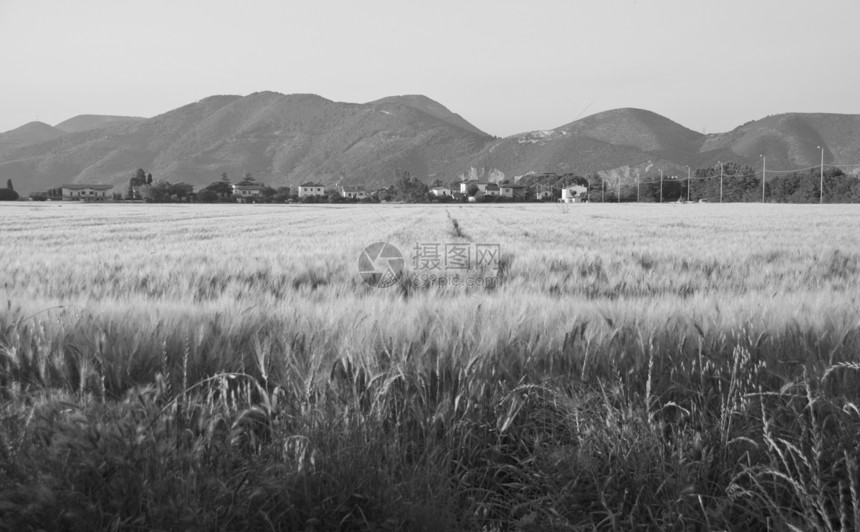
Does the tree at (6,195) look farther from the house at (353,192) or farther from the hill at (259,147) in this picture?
the house at (353,192)

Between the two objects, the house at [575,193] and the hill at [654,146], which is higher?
the hill at [654,146]

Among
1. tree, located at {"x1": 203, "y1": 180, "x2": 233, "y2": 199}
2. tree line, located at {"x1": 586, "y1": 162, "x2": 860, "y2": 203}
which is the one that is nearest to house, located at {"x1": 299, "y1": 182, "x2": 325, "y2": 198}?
tree, located at {"x1": 203, "y1": 180, "x2": 233, "y2": 199}

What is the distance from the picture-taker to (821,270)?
584cm

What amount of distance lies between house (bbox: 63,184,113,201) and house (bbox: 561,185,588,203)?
82360mm

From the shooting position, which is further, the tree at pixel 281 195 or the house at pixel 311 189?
the house at pixel 311 189

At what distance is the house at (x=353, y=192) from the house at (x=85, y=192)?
41.3 metres

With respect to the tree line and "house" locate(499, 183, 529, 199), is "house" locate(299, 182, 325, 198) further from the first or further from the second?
the tree line

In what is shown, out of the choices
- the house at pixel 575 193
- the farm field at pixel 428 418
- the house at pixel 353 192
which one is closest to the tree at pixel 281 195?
the house at pixel 353 192

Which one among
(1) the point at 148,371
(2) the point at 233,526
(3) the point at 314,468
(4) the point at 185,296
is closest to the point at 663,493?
(3) the point at 314,468

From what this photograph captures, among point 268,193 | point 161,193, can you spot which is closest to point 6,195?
point 161,193

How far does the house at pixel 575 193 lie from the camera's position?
317ft

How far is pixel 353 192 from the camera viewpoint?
101750 mm

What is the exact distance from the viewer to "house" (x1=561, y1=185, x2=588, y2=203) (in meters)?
96.7

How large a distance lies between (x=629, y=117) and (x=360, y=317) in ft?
676
